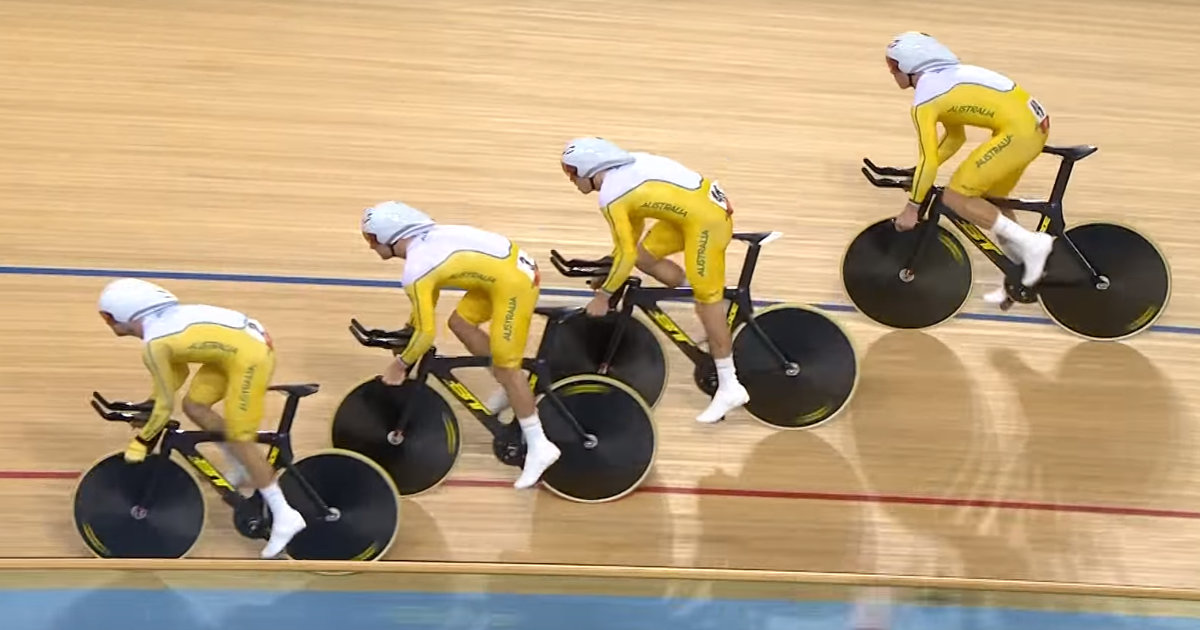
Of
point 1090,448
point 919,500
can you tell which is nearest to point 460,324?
point 919,500

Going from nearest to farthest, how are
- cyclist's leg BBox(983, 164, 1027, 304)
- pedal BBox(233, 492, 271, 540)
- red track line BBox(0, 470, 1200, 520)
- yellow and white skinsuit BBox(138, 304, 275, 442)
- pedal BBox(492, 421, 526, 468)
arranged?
yellow and white skinsuit BBox(138, 304, 275, 442)
pedal BBox(233, 492, 271, 540)
pedal BBox(492, 421, 526, 468)
red track line BBox(0, 470, 1200, 520)
cyclist's leg BBox(983, 164, 1027, 304)

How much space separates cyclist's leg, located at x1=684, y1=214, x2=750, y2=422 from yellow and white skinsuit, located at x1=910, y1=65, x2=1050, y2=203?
0.72 meters

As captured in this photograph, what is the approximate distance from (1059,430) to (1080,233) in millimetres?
642

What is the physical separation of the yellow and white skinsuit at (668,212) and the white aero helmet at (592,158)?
24 millimetres

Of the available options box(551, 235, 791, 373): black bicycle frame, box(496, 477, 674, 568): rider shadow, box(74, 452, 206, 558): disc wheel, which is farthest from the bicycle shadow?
box(551, 235, 791, 373): black bicycle frame

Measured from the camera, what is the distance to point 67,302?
12.4 feet

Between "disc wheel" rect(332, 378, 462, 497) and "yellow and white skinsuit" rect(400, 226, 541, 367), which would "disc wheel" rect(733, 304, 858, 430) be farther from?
"disc wheel" rect(332, 378, 462, 497)

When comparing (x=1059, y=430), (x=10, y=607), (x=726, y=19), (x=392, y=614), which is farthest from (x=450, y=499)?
(x=726, y=19)

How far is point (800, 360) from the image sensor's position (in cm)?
351

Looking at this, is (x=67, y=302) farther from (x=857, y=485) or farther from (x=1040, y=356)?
(x=1040, y=356)

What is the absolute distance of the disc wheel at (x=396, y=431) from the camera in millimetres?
3242

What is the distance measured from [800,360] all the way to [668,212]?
0.71m

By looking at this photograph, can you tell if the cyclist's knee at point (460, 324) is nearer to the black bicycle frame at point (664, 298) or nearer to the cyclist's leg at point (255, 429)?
the black bicycle frame at point (664, 298)

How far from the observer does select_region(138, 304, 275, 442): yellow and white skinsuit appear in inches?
112
